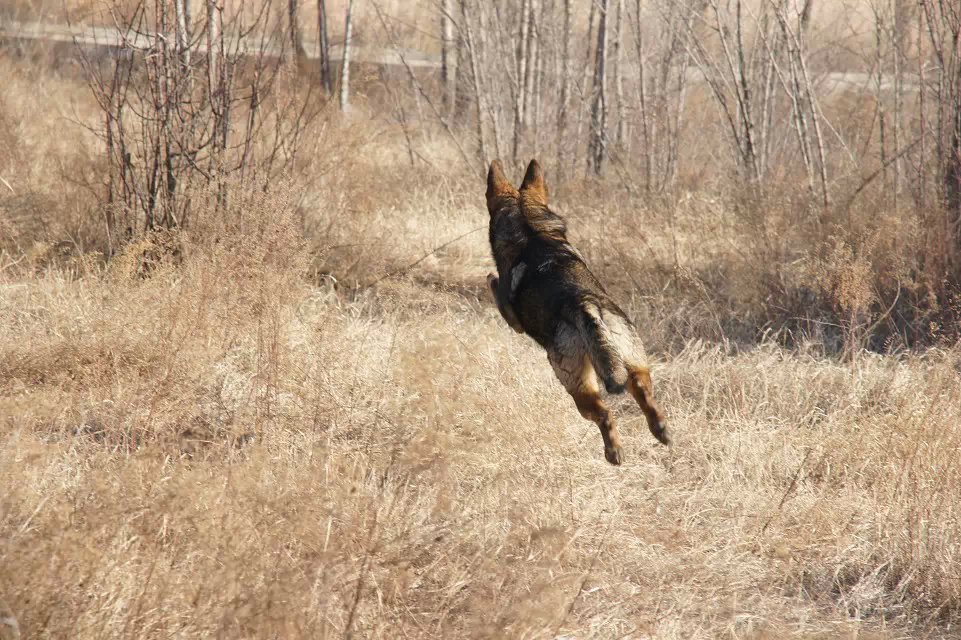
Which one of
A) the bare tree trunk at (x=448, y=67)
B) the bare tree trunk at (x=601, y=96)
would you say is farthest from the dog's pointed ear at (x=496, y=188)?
the bare tree trunk at (x=448, y=67)

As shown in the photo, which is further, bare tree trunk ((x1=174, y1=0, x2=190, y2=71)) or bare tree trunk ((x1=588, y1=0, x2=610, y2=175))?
bare tree trunk ((x1=588, y1=0, x2=610, y2=175))

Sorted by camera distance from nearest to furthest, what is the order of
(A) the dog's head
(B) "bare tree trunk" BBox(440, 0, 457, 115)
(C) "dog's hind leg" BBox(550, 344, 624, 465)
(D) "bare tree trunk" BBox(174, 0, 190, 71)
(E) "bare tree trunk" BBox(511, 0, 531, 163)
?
(C) "dog's hind leg" BBox(550, 344, 624, 465) → (A) the dog's head → (D) "bare tree trunk" BBox(174, 0, 190, 71) → (E) "bare tree trunk" BBox(511, 0, 531, 163) → (B) "bare tree trunk" BBox(440, 0, 457, 115)

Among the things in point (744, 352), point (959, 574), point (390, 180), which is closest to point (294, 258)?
point (744, 352)

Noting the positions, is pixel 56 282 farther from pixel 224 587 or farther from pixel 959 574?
pixel 959 574

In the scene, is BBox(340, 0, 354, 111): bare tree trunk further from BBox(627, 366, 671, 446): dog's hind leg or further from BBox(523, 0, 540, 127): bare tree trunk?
BBox(627, 366, 671, 446): dog's hind leg

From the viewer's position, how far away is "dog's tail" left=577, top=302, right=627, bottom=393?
382cm

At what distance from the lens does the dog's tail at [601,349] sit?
3.82 m

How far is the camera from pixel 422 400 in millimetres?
5188

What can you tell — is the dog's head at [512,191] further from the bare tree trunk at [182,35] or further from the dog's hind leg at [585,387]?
the bare tree trunk at [182,35]

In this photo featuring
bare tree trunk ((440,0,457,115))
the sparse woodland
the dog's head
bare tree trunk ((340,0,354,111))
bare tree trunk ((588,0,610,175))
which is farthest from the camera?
bare tree trunk ((340,0,354,111))

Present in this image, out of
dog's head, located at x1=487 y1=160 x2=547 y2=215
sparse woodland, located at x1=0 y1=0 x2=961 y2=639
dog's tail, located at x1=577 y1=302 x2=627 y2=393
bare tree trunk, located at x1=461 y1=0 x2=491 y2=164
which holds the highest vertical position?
bare tree trunk, located at x1=461 y1=0 x2=491 y2=164

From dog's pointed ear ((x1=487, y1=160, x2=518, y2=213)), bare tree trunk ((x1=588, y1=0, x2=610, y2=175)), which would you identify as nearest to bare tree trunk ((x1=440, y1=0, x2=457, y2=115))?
bare tree trunk ((x1=588, y1=0, x2=610, y2=175))

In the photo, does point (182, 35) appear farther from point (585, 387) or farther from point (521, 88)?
Result: point (521, 88)

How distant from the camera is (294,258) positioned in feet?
19.4
